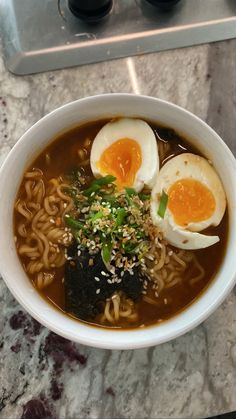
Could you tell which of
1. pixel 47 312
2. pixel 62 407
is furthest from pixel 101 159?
pixel 62 407

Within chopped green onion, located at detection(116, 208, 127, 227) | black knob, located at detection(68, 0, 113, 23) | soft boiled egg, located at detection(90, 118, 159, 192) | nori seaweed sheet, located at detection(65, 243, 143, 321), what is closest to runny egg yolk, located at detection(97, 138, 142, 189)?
soft boiled egg, located at detection(90, 118, 159, 192)

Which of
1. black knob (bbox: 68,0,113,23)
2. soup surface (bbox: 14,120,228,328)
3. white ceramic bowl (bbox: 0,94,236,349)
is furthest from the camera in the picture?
black knob (bbox: 68,0,113,23)

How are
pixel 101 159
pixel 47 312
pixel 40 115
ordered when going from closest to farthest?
pixel 47 312 → pixel 101 159 → pixel 40 115

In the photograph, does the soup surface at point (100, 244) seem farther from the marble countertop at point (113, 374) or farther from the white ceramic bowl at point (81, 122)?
the marble countertop at point (113, 374)

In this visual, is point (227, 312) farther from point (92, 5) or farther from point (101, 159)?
point (92, 5)

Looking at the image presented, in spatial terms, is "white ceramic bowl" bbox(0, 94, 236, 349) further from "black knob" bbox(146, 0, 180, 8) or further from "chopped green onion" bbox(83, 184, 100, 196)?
"black knob" bbox(146, 0, 180, 8)

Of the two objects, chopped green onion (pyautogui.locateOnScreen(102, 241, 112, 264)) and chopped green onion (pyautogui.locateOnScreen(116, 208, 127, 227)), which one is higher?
chopped green onion (pyautogui.locateOnScreen(116, 208, 127, 227))

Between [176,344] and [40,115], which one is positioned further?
[40,115]
